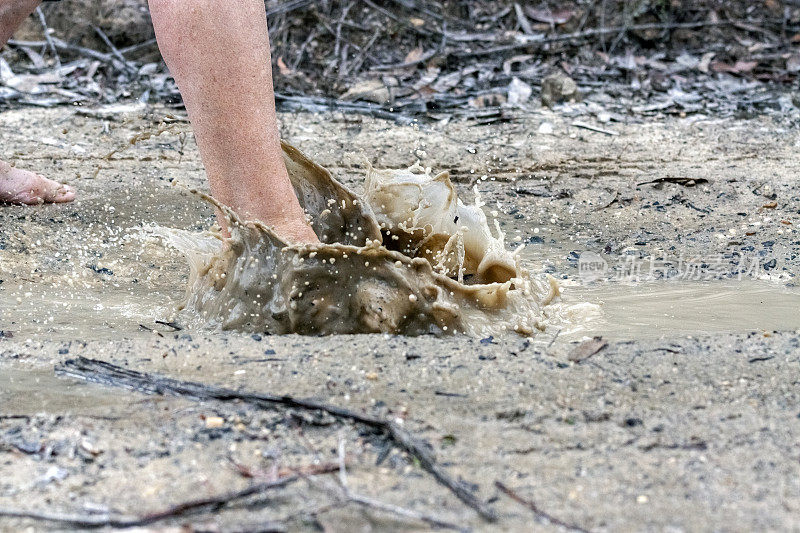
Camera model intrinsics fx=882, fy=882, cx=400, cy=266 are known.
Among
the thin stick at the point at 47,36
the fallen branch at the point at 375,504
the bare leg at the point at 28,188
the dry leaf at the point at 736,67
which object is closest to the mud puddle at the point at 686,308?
the fallen branch at the point at 375,504

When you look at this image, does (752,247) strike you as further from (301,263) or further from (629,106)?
(629,106)

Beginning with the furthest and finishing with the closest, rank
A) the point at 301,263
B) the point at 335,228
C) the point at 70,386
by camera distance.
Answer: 1. the point at 335,228
2. the point at 301,263
3. the point at 70,386

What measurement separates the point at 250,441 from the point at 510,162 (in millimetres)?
2640

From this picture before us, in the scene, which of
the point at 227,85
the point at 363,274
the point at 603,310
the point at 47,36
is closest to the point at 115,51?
the point at 47,36

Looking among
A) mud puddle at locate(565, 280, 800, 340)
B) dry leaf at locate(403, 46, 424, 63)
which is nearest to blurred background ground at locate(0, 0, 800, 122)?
dry leaf at locate(403, 46, 424, 63)

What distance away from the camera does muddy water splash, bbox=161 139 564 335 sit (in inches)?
86.4

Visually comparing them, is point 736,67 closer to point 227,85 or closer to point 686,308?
point 686,308

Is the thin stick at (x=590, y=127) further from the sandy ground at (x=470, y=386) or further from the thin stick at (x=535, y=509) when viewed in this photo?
the thin stick at (x=535, y=509)

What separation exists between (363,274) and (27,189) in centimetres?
176

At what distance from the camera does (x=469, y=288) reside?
2357 millimetres

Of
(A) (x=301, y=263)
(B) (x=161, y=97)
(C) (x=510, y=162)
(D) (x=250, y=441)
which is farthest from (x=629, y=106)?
(D) (x=250, y=441)

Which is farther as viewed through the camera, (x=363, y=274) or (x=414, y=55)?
(x=414, y=55)

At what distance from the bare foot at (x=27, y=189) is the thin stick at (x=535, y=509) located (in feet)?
8.39

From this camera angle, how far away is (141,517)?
1.27m
